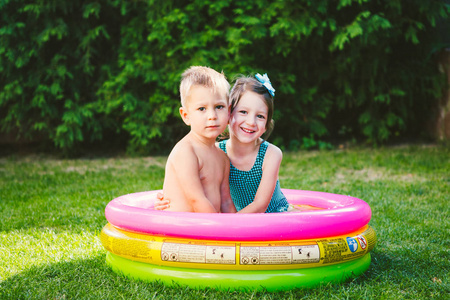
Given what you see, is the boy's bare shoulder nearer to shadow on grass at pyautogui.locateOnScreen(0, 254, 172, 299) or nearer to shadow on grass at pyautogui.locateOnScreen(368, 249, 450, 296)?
shadow on grass at pyautogui.locateOnScreen(0, 254, 172, 299)

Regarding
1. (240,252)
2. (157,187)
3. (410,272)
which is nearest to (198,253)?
(240,252)

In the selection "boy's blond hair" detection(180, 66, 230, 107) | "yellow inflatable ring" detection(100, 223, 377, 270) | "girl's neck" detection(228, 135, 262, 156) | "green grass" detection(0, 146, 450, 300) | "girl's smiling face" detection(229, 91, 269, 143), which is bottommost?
"green grass" detection(0, 146, 450, 300)

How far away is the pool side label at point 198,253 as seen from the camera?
2.37 meters

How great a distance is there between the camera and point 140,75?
7727 millimetres

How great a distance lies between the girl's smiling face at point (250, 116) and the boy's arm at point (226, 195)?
21 centimetres

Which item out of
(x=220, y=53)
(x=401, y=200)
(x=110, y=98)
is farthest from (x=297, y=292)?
(x=110, y=98)

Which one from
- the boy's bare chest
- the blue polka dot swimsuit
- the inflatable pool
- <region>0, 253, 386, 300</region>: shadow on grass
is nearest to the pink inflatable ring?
the inflatable pool

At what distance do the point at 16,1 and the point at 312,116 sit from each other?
530 centimetres

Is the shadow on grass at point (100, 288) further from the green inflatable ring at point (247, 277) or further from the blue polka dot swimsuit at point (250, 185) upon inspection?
the blue polka dot swimsuit at point (250, 185)

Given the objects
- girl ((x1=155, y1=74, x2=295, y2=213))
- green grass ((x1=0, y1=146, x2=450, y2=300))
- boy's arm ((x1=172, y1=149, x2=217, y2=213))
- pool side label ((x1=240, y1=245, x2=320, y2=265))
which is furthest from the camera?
girl ((x1=155, y1=74, x2=295, y2=213))

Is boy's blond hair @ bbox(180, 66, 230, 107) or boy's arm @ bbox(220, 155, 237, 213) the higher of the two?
boy's blond hair @ bbox(180, 66, 230, 107)

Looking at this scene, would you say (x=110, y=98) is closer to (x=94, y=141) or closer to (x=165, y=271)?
(x=94, y=141)

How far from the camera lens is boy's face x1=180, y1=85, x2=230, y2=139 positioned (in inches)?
107

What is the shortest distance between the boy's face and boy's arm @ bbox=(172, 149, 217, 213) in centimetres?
16
